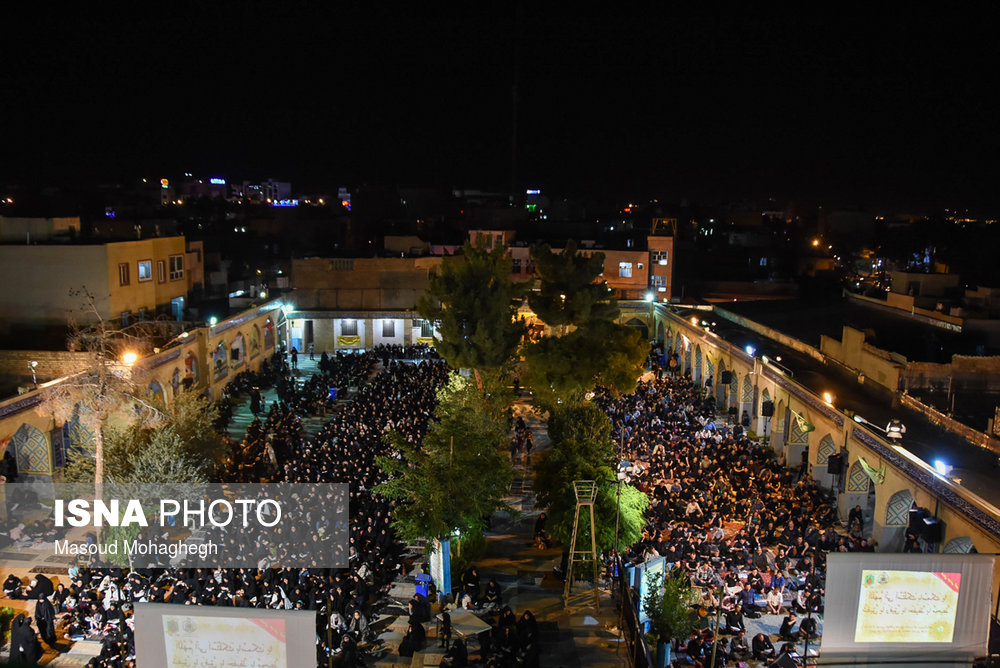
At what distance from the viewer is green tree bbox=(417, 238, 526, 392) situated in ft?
71.7

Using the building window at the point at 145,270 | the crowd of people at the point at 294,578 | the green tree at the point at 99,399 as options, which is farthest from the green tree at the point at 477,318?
the building window at the point at 145,270

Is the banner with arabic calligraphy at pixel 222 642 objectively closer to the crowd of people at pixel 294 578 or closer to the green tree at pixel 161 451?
the crowd of people at pixel 294 578

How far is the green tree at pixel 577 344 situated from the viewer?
20.8 meters

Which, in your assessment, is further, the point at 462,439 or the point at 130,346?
the point at 130,346

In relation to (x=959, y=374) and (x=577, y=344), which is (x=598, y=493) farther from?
(x=959, y=374)

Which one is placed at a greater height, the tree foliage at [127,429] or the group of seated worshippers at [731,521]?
the tree foliage at [127,429]

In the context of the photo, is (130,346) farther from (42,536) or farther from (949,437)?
(949,437)

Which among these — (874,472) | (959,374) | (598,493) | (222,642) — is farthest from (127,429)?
(959,374)

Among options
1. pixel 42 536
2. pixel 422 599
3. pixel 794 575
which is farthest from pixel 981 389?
pixel 42 536

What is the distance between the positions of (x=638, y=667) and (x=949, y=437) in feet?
31.5

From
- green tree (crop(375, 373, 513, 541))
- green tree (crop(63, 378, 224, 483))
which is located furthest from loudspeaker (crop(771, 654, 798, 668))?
green tree (crop(63, 378, 224, 483))

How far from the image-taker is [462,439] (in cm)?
1458

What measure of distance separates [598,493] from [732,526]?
3950 mm

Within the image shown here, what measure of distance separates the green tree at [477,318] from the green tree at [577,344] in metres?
0.96
